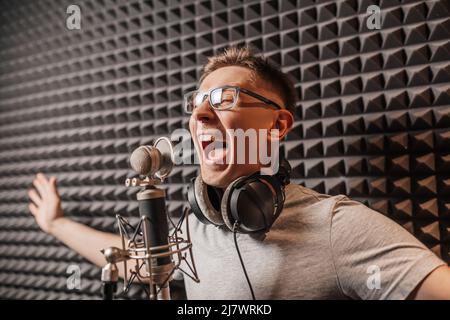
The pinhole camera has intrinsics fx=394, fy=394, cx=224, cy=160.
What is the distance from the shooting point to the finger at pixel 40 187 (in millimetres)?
1604

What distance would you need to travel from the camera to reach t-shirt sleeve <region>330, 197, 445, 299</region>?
2.56ft

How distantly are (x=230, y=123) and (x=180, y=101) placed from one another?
21.9 inches

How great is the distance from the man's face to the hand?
0.80 meters

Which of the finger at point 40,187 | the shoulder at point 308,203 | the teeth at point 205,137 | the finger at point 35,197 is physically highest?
the teeth at point 205,137

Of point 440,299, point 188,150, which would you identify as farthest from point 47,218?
point 440,299

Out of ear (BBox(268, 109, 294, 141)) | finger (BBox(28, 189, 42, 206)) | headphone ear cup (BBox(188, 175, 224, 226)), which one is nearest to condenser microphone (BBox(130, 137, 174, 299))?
headphone ear cup (BBox(188, 175, 224, 226))

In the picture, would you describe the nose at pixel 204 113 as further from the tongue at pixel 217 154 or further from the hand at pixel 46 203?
the hand at pixel 46 203

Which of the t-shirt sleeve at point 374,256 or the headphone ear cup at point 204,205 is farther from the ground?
the headphone ear cup at point 204,205

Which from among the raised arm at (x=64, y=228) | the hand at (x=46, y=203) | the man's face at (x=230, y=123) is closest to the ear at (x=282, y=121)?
the man's face at (x=230, y=123)

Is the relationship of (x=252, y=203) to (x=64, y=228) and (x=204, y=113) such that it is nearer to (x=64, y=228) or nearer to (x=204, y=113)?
(x=204, y=113)

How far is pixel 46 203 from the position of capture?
1.55 metres

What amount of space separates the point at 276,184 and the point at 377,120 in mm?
437

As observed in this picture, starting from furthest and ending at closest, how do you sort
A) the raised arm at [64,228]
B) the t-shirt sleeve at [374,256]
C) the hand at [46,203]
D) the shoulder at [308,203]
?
the hand at [46,203] → the raised arm at [64,228] → the shoulder at [308,203] → the t-shirt sleeve at [374,256]
